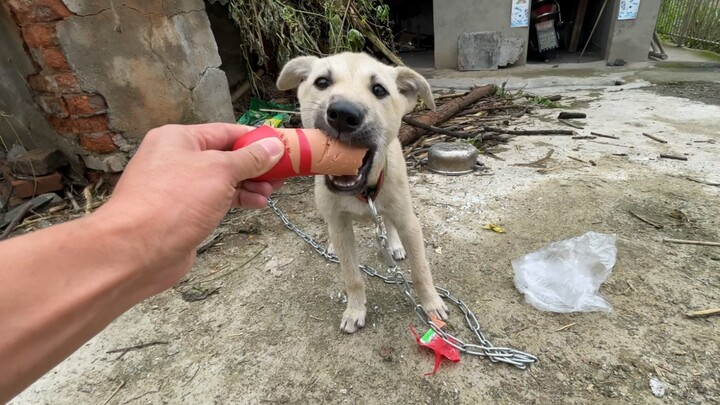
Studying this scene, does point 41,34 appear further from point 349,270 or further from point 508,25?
point 508,25

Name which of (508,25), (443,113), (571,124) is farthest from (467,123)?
(508,25)

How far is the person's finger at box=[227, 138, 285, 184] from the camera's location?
55.8 inches

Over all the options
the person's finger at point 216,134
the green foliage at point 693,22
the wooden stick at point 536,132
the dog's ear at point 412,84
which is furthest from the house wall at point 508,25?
the person's finger at point 216,134

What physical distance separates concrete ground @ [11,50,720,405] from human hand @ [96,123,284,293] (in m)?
1.15

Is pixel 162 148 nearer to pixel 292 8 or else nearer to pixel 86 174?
pixel 86 174

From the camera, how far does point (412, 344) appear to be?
2.41 metres

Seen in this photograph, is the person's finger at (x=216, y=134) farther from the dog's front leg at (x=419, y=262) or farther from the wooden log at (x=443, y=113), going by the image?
the wooden log at (x=443, y=113)

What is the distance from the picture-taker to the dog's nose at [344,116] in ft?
6.35

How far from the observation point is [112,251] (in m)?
1.08

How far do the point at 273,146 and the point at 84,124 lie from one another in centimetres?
339

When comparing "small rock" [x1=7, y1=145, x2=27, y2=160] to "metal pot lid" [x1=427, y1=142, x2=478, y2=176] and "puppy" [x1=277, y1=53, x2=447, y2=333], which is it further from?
"metal pot lid" [x1=427, y1=142, x2=478, y2=176]

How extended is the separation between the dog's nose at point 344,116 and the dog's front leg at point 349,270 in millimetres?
754

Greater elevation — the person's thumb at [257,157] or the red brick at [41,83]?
the red brick at [41,83]

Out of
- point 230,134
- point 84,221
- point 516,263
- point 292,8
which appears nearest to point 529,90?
point 292,8
